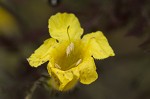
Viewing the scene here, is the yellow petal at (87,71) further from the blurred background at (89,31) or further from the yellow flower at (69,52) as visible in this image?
the blurred background at (89,31)

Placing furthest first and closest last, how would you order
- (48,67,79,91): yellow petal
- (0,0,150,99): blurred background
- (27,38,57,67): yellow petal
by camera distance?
(0,0,150,99): blurred background < (27,38,57,67): yellow petal < (48,67,79,91): yellow petal

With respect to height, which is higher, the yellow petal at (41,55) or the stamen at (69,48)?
the yellow petal at (41,55)

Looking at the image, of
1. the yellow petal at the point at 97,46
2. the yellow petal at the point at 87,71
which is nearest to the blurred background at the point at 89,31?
the yellow petal at the point at 97,46

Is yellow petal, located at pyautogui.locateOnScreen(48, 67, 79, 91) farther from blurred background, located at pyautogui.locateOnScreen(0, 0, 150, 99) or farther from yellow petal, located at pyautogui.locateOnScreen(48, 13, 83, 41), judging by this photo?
blurred background, located at pyautogui.locateOnScreen(0, 0, 150, 99)

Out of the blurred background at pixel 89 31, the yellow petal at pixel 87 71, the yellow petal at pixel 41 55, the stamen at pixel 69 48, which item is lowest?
the blurred background at pixel 89 31

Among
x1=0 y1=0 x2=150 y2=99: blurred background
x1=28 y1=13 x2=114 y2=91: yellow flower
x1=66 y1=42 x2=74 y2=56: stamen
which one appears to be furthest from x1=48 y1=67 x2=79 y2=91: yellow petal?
x1=0 y1=0 x2=150 y2=99: blurred background

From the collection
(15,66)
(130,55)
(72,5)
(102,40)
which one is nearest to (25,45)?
(15,66)
